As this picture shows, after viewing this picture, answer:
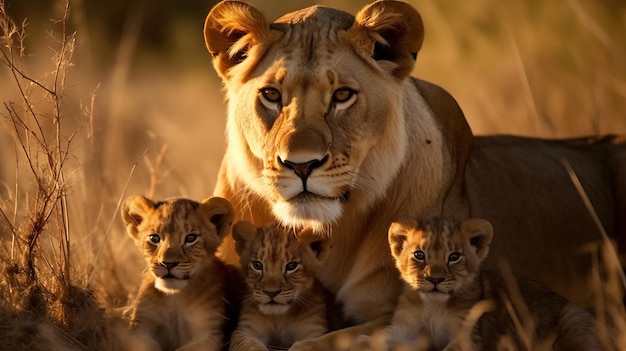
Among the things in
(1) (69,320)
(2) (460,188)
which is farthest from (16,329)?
(2) (460,188)

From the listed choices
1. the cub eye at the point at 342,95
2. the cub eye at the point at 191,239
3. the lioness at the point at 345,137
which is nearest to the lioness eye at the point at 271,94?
the lioness at the point at 345,137

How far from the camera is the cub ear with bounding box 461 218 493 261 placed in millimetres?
4840

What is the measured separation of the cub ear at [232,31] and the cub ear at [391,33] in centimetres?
39

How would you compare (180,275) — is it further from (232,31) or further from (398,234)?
(232,31)

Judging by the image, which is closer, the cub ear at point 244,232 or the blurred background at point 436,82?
the cub ear at point 244,232

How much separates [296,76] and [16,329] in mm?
1445

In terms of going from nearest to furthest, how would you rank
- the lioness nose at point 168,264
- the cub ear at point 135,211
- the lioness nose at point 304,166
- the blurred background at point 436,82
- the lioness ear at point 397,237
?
the lioness nose at point 304,166 < the lioness nose at point 168,264 < the lioness ear at point 397,237 < the cub ear at point 135,211 < the blurred background at point 436,82

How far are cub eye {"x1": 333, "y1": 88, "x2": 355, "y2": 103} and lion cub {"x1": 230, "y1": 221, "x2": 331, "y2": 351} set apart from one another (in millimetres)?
553

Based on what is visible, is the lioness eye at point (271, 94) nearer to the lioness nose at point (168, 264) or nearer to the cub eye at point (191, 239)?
the cub eye at point (191, 239)

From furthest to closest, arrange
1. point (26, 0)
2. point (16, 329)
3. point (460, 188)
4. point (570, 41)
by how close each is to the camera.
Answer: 1. point (26, 0)
2. point (570, 41)
3. point (460, 188)
4. point (16, 329)

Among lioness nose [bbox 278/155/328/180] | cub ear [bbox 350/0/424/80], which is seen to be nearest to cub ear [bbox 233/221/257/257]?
lioness nose [bbox 278/155/328/180]

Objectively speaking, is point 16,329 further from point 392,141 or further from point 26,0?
point 26,0

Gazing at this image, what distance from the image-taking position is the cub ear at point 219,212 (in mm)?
5047

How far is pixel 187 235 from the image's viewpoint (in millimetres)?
4926
